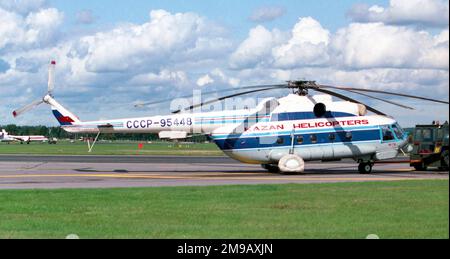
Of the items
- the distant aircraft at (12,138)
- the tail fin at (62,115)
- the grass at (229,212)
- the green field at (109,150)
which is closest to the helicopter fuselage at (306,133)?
the grass at (229,212)

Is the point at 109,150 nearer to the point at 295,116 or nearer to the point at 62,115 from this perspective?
the point at 62,115

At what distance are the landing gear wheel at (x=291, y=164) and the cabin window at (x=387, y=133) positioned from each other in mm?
4237

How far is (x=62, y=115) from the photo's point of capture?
137 feet

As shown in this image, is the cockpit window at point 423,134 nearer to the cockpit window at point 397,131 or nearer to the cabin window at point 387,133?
the cockpit window at point 397,131

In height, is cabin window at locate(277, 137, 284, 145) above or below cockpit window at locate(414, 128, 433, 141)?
below

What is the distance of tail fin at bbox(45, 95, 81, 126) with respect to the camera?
40.8 meters

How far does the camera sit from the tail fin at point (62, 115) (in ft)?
134

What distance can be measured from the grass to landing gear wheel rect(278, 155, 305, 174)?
928 centimetres

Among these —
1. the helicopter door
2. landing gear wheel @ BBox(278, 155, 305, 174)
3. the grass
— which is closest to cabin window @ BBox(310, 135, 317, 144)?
landing gear wheel @ BBox(278, 155, 305, 174)

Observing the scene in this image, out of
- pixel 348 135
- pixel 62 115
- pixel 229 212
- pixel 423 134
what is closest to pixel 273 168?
pixel 348 135

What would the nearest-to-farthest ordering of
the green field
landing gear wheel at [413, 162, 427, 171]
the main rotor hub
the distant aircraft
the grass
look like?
the grass, the main rotor hub, landing gear wheel at [413, 162, 427, 171], the green field, the distant aircraft

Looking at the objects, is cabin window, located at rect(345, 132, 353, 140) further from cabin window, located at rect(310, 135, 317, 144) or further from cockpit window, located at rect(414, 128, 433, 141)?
cockpit window, located at rect(414, 128, 433, 141)

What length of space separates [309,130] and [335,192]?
39.2ft
